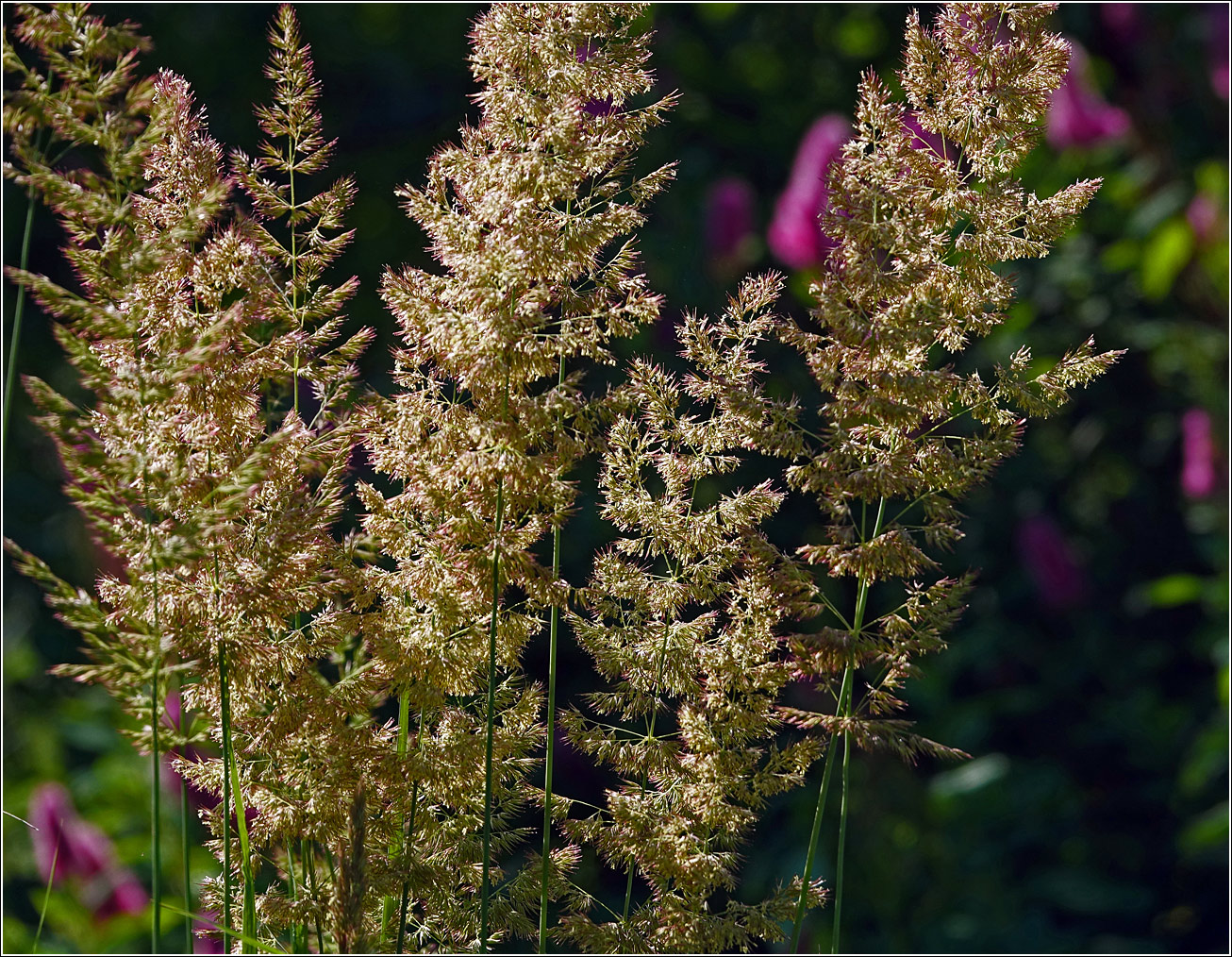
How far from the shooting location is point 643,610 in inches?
26.0

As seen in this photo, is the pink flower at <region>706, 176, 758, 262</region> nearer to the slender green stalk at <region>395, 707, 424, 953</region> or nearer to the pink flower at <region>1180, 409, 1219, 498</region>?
the pink flower at <region>1180, 409, 1219, 498</region>

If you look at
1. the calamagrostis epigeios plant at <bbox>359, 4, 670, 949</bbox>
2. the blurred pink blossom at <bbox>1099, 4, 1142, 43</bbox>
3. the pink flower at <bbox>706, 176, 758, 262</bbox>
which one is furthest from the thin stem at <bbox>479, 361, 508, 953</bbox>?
the blurred pink blossom at <bbox>1099, 4, 1142, 43</bbox>

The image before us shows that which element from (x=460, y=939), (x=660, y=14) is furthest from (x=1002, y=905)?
(x=660, y=14)

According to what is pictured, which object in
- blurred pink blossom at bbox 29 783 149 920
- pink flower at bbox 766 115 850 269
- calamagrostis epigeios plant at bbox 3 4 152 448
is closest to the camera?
calamagrostis epigeios plant at bbox 3 4 152 448

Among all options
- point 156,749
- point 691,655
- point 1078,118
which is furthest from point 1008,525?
point 156,749

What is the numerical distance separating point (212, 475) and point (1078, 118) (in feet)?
6.54

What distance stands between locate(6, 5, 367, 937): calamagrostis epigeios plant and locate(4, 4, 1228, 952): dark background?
1.29 m

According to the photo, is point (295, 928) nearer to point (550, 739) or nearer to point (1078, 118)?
point (550, 739)

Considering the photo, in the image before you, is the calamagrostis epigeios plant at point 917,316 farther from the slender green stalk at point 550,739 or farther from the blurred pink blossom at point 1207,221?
the blurred pink blossom at point 1207,221

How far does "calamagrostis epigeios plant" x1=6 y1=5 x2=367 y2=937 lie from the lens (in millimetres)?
510

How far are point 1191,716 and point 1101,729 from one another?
16 centimetres

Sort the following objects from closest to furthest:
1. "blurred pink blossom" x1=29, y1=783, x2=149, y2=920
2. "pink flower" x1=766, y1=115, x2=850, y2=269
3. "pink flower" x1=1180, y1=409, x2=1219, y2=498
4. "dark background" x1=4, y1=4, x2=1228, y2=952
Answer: "blurred pink blossom" x1=29, y1=783, x2=149, y2=920 → "pink flower" x1=766, y1=115, x2=850, y2=269 → "dark background" x1=4, y1=4, x2=1228, y2=952 → "pink flower" x1=1180, y1=409, x2=1219, y2=498

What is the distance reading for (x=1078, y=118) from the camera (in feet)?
7.20

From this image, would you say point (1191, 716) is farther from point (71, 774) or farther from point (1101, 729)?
point (71, 774)
